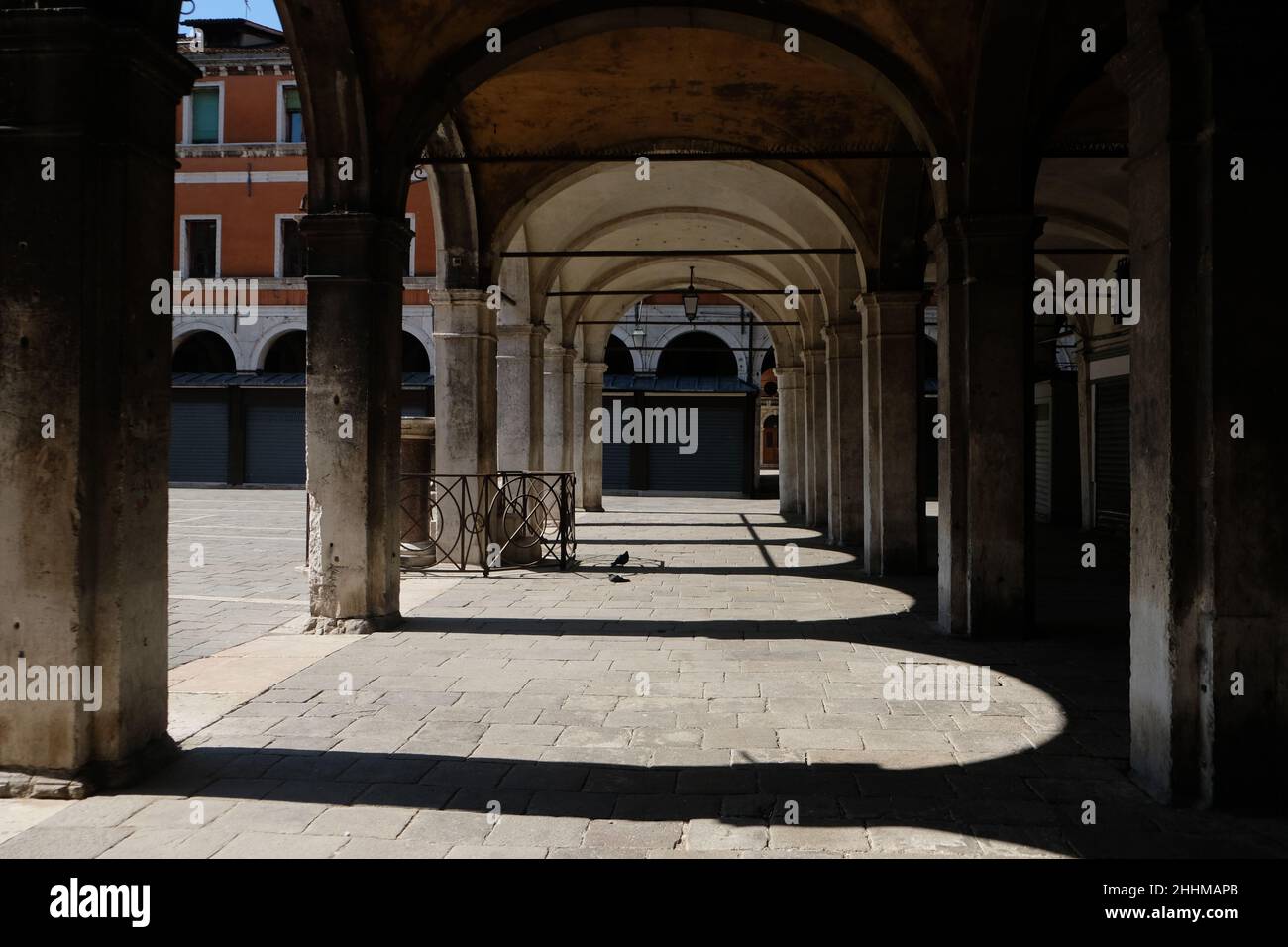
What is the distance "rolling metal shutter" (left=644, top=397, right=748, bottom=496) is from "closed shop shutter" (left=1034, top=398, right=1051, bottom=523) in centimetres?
917

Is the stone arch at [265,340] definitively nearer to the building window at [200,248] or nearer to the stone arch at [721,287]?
the building window at [200,248]

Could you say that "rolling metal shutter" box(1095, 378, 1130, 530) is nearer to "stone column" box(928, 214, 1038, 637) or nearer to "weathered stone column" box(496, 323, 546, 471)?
"stone column" box(928, 214, 1038, 637)

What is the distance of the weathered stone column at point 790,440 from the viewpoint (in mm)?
19875

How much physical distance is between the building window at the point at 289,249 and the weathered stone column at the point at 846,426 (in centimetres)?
1726

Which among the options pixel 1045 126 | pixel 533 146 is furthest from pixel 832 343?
pixel 1045 126

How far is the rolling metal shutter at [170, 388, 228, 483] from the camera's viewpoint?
84.0 feet

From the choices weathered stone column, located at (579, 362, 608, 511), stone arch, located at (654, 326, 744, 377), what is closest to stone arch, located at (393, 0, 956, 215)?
weathered stone column, located at (579, 362, 608, 511)

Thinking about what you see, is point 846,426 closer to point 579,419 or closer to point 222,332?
point 579,419

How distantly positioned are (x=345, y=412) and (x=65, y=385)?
3.24 meters

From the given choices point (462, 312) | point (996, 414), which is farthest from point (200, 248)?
point (996, 414)

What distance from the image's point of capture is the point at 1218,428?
11.3 ft

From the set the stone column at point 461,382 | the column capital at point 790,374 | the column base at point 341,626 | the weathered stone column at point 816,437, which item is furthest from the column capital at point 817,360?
the column base at point 341,626

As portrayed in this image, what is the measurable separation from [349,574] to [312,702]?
2.00 m

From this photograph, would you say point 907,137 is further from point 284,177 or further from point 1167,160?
point 284,177
